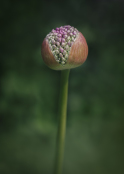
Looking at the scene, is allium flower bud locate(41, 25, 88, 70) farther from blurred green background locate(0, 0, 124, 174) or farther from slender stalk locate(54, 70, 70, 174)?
blurred green background locate(0, 0, 124, 174)

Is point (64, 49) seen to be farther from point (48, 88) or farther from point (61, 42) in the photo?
point (48, 88)

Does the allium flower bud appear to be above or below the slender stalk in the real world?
above

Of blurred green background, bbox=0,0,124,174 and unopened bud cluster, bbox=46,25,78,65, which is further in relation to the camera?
blurred green background, bbox=0,0,124,174

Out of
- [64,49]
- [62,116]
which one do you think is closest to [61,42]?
[64,49]

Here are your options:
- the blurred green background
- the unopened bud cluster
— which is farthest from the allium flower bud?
the blurred green background

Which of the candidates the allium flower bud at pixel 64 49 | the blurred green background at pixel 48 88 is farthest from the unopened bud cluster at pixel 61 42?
the blurred green background at pixel 48 88

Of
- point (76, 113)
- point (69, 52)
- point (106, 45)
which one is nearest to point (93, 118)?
point (76, 113)

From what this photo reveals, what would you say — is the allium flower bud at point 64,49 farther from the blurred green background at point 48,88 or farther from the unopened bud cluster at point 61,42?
the blurred green background at point 48,88
